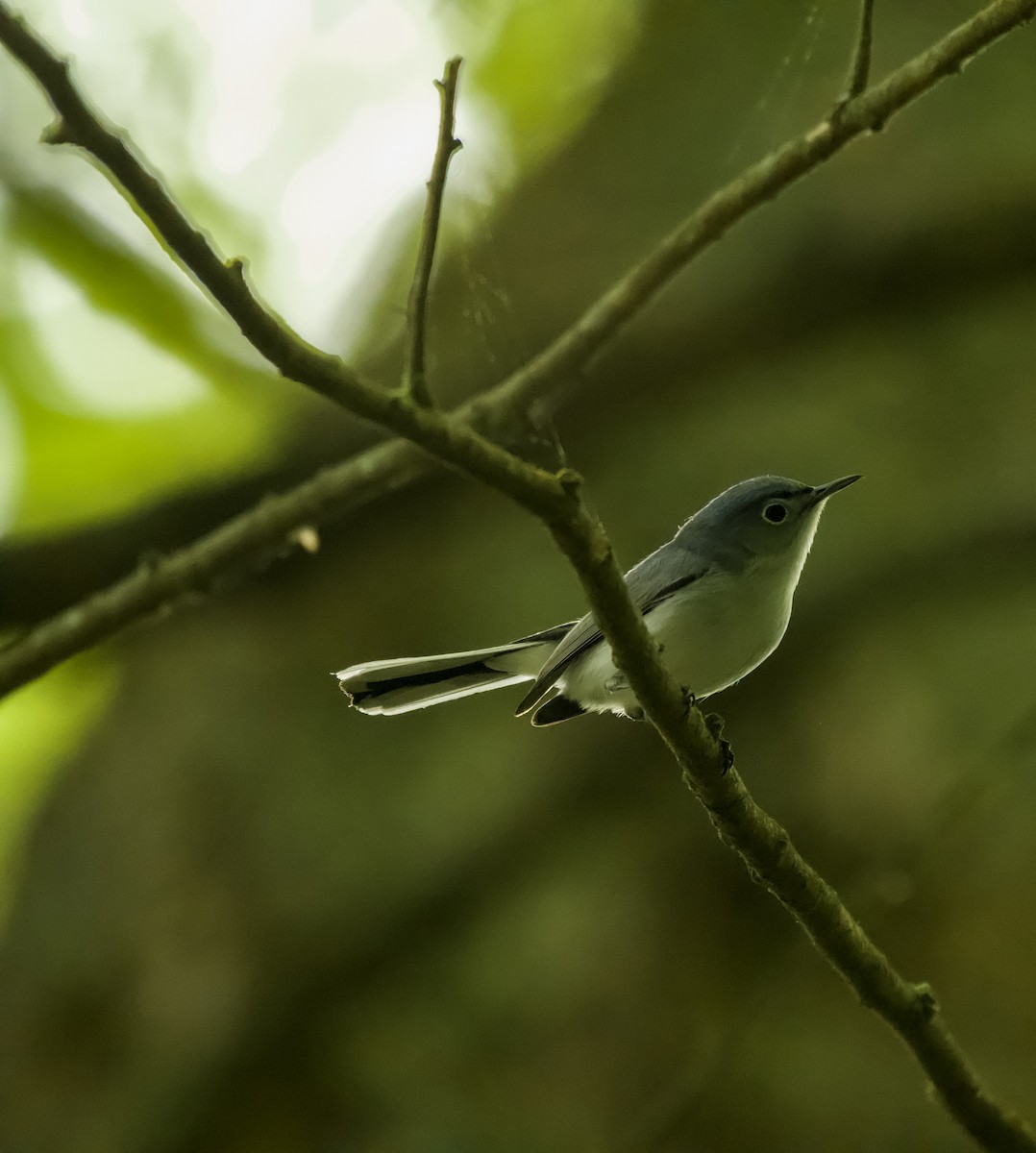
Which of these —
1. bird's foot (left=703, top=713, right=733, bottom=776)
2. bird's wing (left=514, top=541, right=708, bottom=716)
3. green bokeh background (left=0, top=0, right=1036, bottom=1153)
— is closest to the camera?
bird's foot (left=703, top=713, right=733, bottom=776)

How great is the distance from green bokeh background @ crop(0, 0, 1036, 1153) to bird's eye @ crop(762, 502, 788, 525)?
176cm

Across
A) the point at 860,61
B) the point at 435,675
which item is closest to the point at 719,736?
the point at 435,675

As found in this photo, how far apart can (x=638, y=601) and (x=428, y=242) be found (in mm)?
1363

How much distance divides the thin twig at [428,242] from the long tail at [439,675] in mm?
1353

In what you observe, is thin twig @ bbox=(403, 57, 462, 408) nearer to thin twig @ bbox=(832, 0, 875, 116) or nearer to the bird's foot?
the bird's foot

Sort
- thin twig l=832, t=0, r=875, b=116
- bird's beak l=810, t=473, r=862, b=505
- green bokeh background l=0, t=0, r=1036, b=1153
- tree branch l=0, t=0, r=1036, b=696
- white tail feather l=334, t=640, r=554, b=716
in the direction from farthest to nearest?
green bokeh background l=0, t=0, r=1036, b=1153, white tail feather l=334, t=640, r=554, b=716, bird's beak l=810, t=473, r=862, b=505, thin twig l=832, t=0, r=875, b=116, tree branch l=0, t=0, r=1036, b=696

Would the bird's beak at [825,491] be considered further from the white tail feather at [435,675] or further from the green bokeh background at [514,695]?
the green bokeh background at [514,695]

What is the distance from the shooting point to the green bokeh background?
4.21 m

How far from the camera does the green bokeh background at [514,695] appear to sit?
421 cm

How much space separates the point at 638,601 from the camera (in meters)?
2.75

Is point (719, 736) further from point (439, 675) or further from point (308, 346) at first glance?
point (439, 675)

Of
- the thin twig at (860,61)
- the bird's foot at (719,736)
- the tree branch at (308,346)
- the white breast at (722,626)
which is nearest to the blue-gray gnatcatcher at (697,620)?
the white breast at (722,626)

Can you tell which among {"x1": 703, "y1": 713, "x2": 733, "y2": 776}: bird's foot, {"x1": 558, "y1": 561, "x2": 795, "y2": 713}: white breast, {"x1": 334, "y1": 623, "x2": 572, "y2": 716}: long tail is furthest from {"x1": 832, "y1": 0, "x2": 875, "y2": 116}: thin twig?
{"x1": 334, "y1": 623, "x2": 572, "y2": 716}: long tail

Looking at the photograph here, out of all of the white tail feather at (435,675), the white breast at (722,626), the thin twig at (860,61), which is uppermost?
the thin twig at (860,61)
